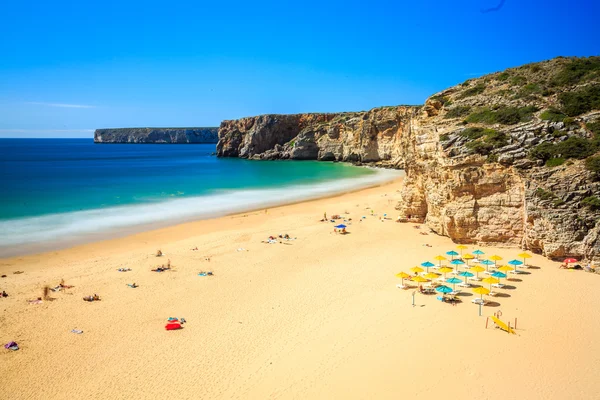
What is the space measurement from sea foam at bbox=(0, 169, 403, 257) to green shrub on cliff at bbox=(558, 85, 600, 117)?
2356 cm

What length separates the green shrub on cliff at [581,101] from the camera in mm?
19891

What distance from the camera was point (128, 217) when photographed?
100.0 feet

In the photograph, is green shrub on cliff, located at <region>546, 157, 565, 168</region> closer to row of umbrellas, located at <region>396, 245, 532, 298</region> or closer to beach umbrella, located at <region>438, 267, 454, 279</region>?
row of umbrellas, located at <region>396, 245, 532, 298</region>

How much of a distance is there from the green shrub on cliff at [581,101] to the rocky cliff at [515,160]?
0.04m

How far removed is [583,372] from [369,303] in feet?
20.8

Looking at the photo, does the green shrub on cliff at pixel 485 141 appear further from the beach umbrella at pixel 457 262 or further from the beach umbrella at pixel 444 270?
the beach umbrella at pixel 444 270

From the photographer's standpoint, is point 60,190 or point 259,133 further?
point 259,133

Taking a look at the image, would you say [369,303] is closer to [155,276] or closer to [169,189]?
[155,276]

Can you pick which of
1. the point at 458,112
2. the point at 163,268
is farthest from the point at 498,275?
the point at 163,268

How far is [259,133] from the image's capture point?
9044 centimetres

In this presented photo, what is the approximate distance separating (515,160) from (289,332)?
556 inches

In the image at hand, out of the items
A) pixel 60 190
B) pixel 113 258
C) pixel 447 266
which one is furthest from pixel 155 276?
pixel 60 190

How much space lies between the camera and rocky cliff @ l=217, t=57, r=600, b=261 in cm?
1683

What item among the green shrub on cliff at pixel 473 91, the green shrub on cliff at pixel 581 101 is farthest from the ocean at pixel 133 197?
the green shrub on cliff at pixel 581 101
